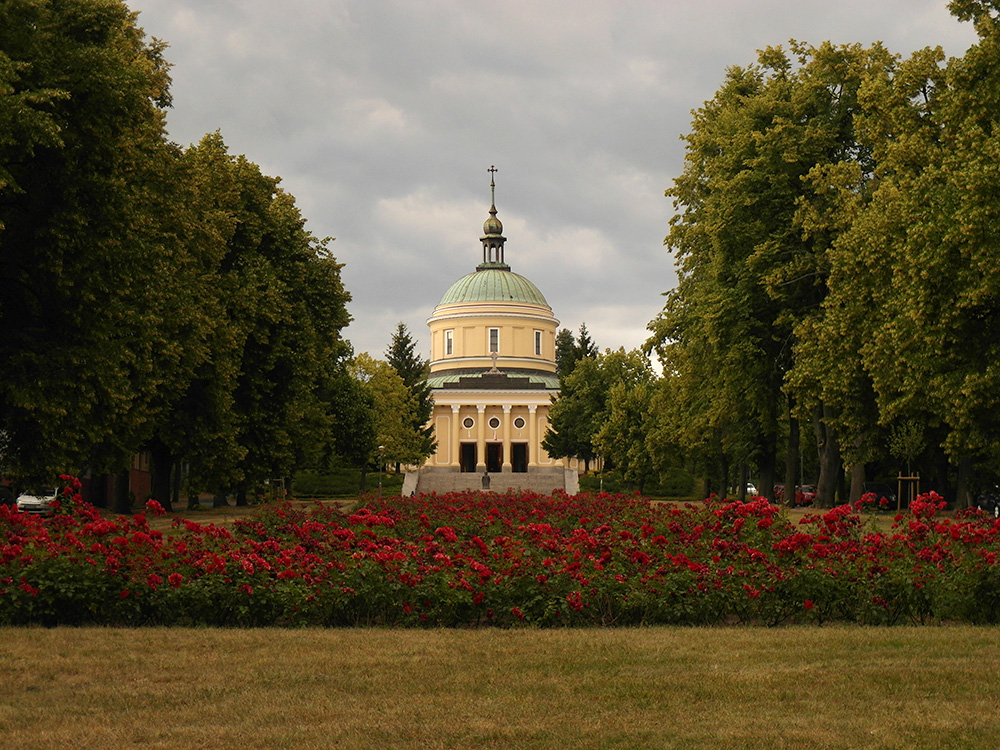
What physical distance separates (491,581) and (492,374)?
279 ft

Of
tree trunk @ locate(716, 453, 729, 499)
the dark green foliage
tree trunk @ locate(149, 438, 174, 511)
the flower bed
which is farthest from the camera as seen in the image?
the dark green foliage

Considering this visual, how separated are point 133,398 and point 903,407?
56.0 feet

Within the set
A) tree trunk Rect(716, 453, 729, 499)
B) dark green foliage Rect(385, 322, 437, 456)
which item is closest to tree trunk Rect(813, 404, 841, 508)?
tree trunk Rect(716, 453, 729, 499)

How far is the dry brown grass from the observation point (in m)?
7.06

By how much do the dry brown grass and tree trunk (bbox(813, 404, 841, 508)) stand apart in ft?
78.8

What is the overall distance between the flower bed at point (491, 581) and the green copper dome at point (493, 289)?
285 ft

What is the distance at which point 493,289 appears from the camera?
330 feet

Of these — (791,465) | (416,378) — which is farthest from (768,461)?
(416,378)

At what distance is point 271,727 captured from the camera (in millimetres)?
7254

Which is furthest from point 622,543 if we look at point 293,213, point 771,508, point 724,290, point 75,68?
point 293,213

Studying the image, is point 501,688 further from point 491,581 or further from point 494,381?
point 494,381

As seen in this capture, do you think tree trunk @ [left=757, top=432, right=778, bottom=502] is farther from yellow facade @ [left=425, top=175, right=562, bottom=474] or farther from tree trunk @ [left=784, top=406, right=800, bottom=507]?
yellow facade @ [left=425, top=175, right=562, bottom=474]

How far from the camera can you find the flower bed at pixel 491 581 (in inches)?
460

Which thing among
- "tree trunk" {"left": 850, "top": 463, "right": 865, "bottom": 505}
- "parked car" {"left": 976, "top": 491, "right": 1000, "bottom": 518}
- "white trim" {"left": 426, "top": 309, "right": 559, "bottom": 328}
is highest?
"white trim" {"left": 426, "top": 309, "right": 559, "bottom": 328}
